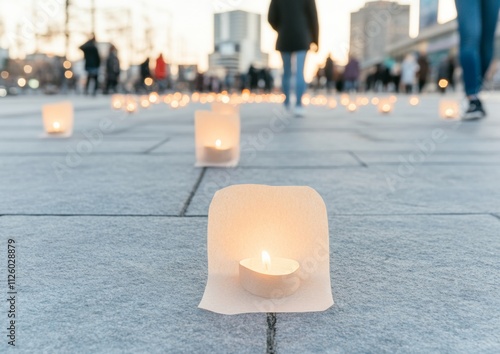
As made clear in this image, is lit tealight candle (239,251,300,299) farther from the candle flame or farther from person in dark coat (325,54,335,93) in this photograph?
person in dark coat (325,54,335,93)

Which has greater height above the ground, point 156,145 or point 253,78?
point 253,78

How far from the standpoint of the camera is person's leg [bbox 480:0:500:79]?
505 cm

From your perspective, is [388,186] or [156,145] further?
[156,145]

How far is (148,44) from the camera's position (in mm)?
31641

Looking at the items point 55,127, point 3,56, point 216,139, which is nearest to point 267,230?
point 216,139

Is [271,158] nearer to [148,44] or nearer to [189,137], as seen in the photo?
[189,137]

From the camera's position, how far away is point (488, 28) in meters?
5.16

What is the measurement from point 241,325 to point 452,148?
10.2ft

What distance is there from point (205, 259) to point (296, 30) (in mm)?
5732

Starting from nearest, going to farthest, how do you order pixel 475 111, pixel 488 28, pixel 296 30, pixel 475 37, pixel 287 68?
pixel 475 37, pixel 488 28, pixel 475 111, pixel 296 30, pixel 287 68

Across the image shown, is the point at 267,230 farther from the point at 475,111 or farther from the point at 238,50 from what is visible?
the point at 238,50

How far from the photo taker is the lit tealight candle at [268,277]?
0.99m

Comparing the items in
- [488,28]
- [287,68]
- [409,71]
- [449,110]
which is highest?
[409,71]

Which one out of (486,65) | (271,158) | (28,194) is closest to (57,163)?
(28,194)
